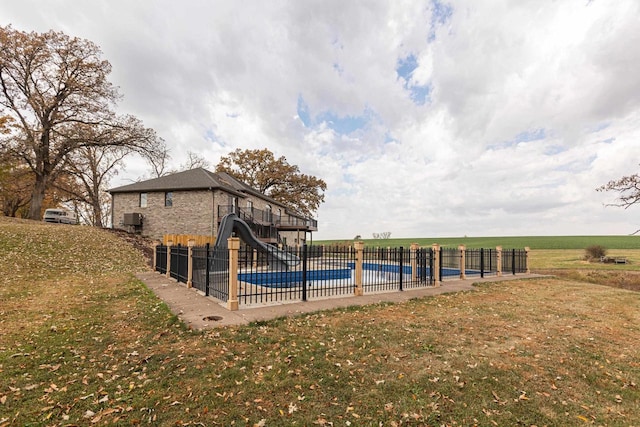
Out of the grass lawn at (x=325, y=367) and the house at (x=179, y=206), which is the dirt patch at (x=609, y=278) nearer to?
the grass lawn at (x=325, y=367)

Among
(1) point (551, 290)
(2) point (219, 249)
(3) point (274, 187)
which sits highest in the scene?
(3) point (274, 187)

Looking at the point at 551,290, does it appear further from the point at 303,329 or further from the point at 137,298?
the point at 137,298

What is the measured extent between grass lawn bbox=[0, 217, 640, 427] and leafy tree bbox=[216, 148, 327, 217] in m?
34.1

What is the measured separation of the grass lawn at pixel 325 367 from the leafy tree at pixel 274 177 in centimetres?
3409

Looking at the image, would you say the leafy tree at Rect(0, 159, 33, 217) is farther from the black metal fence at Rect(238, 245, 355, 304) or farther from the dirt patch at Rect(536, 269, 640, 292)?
the dirt patch at Rect(536, 269, 640, 292)

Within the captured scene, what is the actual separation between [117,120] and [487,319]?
31998 millimetres

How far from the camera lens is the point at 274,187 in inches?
1722

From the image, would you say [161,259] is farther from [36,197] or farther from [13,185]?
[13,185]

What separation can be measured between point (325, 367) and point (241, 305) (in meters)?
4.45

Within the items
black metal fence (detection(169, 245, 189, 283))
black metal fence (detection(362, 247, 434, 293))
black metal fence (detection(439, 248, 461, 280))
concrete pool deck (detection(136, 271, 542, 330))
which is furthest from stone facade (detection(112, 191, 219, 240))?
black metal fence (detection(439, 248, 461, 280))

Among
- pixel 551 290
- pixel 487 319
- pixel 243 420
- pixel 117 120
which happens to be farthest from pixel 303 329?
pixel 117 120

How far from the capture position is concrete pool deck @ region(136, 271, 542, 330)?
685 cm

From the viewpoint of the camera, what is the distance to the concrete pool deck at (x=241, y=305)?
685cm

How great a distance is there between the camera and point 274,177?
41.6 metres
